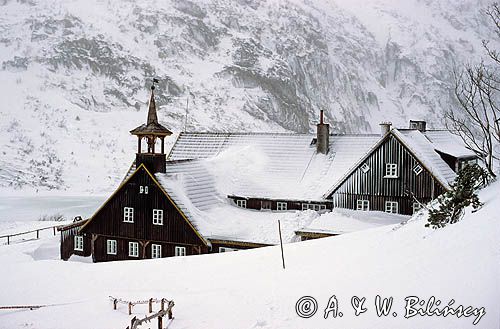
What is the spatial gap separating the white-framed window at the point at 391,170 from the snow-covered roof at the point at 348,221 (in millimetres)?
1986

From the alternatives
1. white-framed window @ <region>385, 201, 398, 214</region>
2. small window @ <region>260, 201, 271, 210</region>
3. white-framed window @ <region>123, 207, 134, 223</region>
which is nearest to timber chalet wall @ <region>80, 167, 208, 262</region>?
white-framed window @ <region>123, 207, 134, 223</region>

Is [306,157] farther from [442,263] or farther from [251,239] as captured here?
[442,263]

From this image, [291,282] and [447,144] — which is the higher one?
[447,144]

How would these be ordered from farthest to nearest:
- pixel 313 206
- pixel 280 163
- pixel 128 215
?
1. pixel 280 163
2. pixel 313 206
3. pixel 128 215

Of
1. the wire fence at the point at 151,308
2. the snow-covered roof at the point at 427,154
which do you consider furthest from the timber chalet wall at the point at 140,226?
the wire fence at the point at 151,308

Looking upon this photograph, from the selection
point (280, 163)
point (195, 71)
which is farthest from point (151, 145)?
point (195, 71)

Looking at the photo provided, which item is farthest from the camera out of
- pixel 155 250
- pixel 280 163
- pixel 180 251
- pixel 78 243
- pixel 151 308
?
pixel 280 163

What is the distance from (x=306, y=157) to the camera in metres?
33.2

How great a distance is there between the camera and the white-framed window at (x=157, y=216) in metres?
27.8

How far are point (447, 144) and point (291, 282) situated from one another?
20316 mm

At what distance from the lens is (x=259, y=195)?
102 feet

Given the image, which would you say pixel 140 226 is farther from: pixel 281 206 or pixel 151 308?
pixel 151 308

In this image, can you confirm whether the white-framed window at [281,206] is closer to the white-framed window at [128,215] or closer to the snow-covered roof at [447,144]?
the white-framed window at [128,215]

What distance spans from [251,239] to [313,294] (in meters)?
14.1
